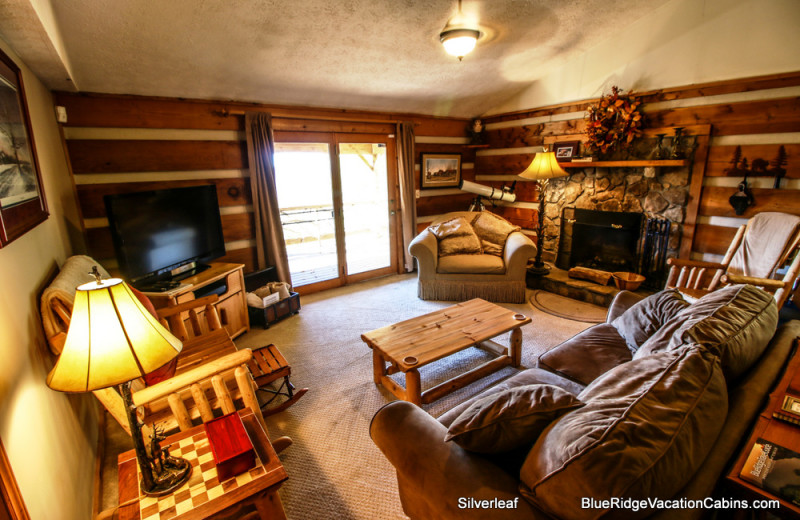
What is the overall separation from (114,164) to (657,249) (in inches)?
211

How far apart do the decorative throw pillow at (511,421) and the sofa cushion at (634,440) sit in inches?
1.7

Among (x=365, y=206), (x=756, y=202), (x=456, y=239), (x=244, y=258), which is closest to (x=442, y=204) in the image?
(x=365, y=206)

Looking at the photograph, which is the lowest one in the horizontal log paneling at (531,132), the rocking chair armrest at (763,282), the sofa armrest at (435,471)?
the sofa armrest at (435,471)

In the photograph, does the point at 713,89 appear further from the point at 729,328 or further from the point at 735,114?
the point at 729,328

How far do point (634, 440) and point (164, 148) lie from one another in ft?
12.8

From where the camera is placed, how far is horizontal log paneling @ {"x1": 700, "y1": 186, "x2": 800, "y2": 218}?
303 cm

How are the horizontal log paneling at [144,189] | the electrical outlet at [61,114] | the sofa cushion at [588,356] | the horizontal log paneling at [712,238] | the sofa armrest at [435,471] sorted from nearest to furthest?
the sofa armrest at [435,471], the sofa cushion at [588,356], the electrical outlet at [61,114], the horizontal log paneling at [144,189], the horizontal log paneling at [712,238]

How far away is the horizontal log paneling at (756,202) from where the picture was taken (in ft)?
9.95

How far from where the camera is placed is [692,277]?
306 centimetres

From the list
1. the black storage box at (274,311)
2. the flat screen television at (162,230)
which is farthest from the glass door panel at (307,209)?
the flat screen television at (162,230)

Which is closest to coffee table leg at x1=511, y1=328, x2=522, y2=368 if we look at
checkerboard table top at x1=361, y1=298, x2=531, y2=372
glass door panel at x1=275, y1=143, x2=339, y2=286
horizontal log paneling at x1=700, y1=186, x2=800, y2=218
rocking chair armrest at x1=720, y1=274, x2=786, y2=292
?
checkerboard table top at x1=361, y1=298, x2=531, y2=372

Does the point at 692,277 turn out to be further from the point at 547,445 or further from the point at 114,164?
the point at 114,164

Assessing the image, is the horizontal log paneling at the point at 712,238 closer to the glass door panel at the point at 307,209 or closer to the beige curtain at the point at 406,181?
the beige curtain at the point at 406,181

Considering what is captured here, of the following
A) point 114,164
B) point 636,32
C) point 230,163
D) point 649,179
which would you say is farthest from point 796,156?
point 114,164
